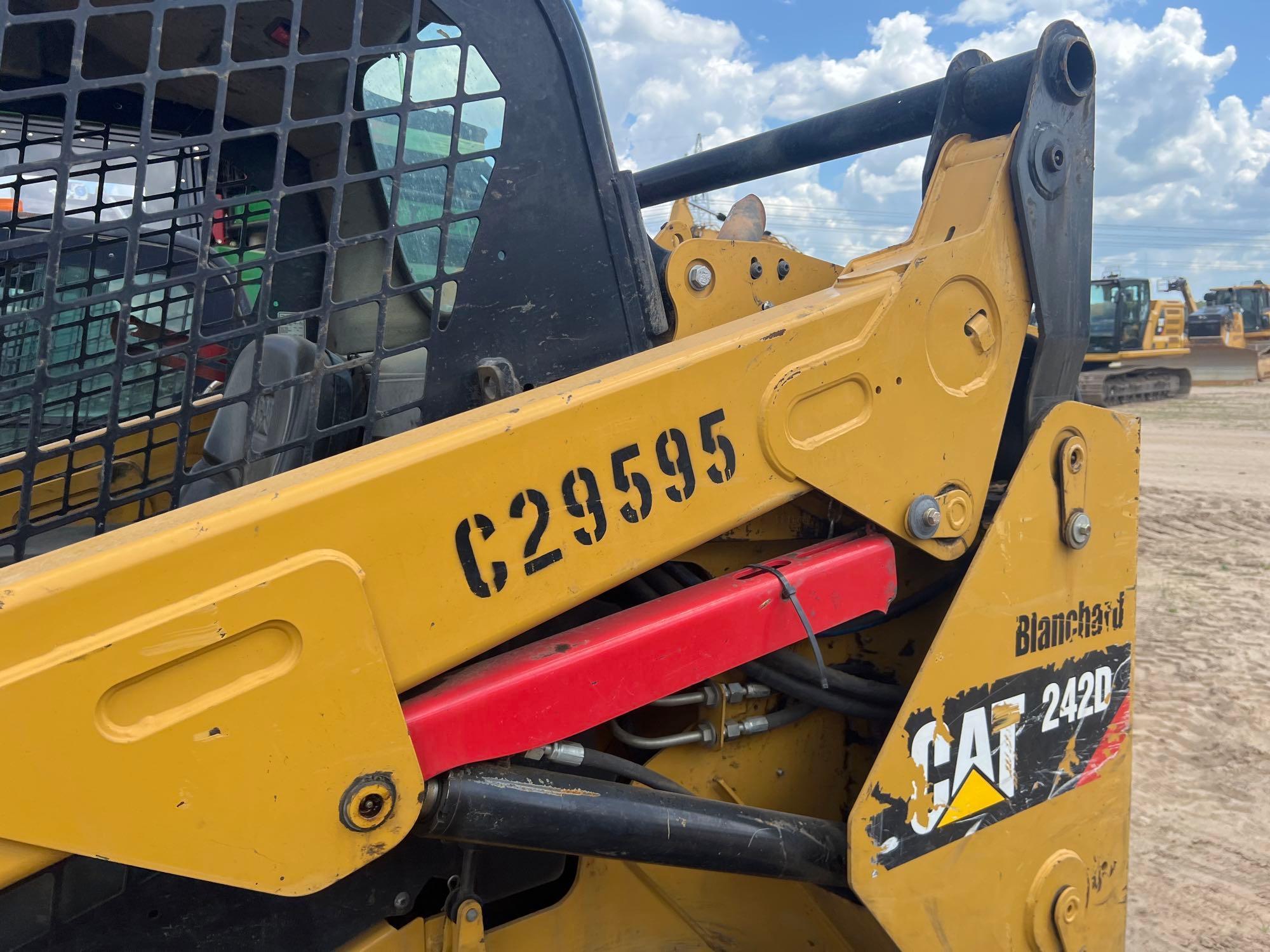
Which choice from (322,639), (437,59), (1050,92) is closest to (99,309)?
(437,59)

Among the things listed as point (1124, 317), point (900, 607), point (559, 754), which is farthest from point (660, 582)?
point (1124, 317)

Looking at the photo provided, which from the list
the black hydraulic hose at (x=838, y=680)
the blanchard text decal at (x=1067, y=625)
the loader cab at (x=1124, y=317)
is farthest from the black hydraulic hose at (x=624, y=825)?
the loader cab at (x=1124, y=317)

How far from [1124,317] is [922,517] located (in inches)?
755

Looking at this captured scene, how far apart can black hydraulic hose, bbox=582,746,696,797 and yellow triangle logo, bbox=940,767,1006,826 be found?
46cm

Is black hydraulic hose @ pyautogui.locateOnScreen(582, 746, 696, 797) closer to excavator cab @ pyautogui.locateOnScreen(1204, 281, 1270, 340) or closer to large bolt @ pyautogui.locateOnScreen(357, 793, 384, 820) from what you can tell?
large bolt @ pyautogui.locateOnScreen(357, 793, 384, 820)

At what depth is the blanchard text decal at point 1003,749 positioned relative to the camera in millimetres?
1562

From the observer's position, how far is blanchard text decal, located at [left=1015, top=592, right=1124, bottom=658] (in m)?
1.69

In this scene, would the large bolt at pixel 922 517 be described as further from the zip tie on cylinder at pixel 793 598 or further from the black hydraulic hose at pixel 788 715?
the black hydraulic hose at pixel 788 715

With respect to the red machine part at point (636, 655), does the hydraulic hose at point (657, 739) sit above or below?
below

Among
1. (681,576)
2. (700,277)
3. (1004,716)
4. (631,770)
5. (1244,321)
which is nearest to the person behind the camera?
(631,770)

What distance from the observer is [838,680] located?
64.9 inches

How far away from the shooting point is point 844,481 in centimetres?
145

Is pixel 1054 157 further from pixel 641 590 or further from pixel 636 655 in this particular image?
pixel 636 655

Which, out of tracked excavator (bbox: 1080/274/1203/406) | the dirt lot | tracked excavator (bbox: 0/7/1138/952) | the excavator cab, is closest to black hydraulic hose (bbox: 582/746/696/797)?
tracked excavator (bbox: 0/7/1138/952)
